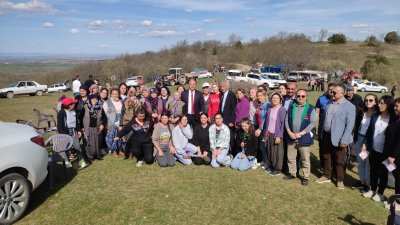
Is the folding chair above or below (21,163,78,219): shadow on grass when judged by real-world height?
above

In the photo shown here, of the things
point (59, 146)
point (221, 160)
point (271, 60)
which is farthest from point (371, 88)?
point (59, 146)

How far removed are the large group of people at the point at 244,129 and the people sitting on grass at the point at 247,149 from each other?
0.07ft

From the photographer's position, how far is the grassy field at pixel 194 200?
13.6 feet

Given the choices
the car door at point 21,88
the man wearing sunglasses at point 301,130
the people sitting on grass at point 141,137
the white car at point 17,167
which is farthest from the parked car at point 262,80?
the white car at point 17,167

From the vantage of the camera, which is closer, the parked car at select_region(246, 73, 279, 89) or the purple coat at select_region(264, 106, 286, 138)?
the purple coat at select_region(264, 106, 286, 138)

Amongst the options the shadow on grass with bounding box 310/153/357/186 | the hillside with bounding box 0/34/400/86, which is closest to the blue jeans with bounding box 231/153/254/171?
the shadow on grass with bounding box 310/153/357/186

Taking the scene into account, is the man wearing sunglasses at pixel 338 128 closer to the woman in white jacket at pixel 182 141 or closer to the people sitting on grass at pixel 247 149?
the people sitting on grass at pixel 247 149

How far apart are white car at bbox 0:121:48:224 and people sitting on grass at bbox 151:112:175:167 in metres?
2.51

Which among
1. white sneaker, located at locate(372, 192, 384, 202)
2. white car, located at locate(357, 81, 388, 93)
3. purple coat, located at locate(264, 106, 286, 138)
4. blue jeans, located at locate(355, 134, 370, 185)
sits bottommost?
white car, located at locate(357, 81, 388, 93)

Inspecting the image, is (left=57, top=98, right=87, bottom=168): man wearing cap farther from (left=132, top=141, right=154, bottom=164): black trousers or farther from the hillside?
the hillside

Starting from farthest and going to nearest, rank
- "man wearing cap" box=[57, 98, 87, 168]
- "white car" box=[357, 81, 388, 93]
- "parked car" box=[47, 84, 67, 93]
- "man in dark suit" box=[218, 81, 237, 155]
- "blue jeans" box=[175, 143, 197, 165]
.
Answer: "parked car" box=[47, 84, 67, 93]
"white car" box=[357, 81, 388, 93]
"man in dark suit" box=[218, 81, 237, 155]
"blue jeans" box=[175, 143, 197, 165]
"man wearing cap" box=[57, 98, 87, 168]

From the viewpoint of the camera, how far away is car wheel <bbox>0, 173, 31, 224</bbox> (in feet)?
12.3

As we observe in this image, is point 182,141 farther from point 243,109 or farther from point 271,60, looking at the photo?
point 271,60

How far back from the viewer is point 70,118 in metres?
6.11
